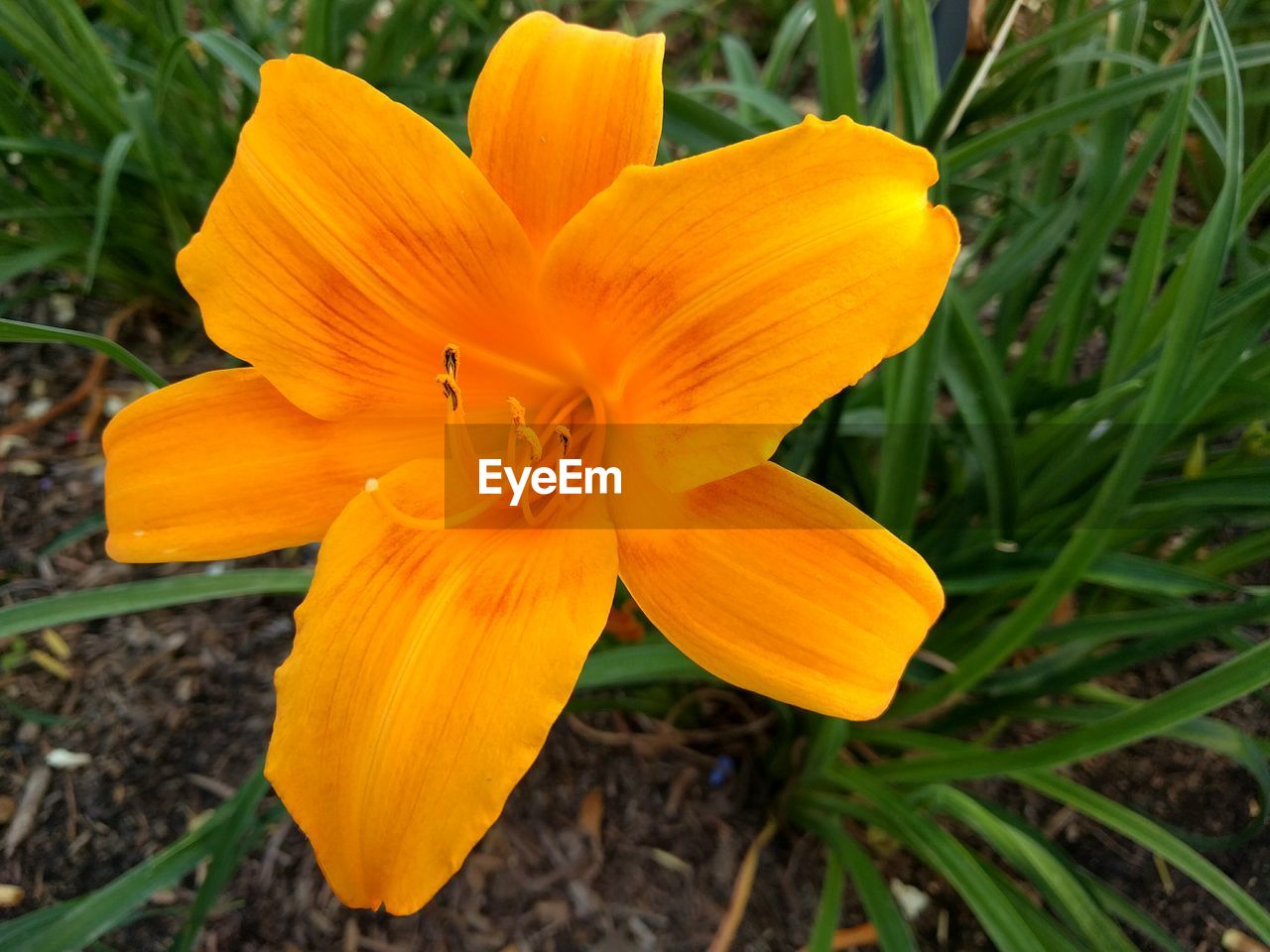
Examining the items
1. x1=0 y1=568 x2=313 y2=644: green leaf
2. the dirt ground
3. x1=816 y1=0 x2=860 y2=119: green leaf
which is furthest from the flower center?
the dirt ground

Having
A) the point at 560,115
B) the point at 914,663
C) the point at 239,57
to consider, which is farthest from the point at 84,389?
the point at 914,663

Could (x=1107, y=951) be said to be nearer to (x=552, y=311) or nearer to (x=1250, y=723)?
(x=1250, y=723)

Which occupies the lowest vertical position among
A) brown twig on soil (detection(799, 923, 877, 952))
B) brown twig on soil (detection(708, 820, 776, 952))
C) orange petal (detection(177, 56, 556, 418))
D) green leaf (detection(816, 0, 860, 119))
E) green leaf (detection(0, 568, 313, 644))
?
brown twig on soil (detection(799, 923, 877, 952))

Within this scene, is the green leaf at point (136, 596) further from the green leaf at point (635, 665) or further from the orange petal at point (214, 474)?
the green leaf at point (635, 665)

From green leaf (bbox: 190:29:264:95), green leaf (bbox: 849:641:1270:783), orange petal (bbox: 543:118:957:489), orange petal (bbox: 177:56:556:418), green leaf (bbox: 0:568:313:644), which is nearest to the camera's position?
orange petal (bbox: 543:118:957:489)

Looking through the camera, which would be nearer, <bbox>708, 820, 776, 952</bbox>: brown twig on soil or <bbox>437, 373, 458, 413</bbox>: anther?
<bbox>437, 373, 458, 413</bbox>: anther

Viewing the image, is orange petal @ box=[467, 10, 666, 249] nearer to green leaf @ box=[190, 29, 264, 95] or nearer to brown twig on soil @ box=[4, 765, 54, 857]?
green leaf @ box=[190, 29, 264, 95]

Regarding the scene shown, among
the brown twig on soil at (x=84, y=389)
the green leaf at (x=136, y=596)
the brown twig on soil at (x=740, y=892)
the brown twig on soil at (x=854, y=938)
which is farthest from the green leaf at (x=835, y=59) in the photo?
the brown twig on soil at (x=84, y=389)

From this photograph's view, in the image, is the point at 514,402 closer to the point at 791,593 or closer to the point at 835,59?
the point at 791,593
